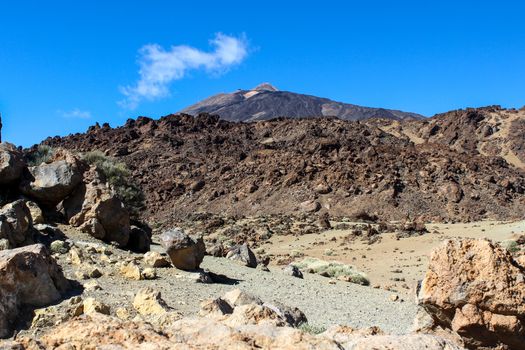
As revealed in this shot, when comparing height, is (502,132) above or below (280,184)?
above

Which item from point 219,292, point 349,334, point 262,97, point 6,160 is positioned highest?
point 262,97

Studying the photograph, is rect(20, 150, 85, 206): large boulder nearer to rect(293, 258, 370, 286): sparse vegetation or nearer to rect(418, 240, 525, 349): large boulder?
rect(293, 258, 370, 286): sparse vegetation

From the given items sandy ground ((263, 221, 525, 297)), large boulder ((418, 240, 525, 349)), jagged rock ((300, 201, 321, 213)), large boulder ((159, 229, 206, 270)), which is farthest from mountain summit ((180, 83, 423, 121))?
large boulder ((418, 240, 525, 349))

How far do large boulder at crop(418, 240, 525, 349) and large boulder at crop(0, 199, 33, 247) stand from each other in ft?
28.6

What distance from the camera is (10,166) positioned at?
14.4 meters

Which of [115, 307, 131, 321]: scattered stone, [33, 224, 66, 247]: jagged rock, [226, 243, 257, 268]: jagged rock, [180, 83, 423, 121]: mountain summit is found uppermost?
[180, 83, 423, 121]: mountain summit

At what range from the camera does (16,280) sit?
7.45 meters

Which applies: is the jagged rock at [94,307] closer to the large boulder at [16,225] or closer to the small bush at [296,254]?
the large boulder at [16,225]

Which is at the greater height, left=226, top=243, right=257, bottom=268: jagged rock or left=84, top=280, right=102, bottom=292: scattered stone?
left=84, top=280, right=102, bottom=292: scattered stone

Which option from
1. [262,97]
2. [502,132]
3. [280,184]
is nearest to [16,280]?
[280,184]

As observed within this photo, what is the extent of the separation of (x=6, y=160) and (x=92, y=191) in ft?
7.93

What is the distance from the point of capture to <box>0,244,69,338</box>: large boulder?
7.04 meters

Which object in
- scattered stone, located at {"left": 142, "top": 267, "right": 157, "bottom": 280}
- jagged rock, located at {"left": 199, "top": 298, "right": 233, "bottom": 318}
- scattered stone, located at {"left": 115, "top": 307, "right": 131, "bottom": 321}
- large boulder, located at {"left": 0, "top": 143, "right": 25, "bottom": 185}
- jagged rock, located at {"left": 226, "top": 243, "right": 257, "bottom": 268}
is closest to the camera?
jagged rock, located at {"left": 199, "top": 298, "right": 233, "bottom": 318}

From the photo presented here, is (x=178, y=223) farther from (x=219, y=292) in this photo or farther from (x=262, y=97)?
(x=262, y=97)
